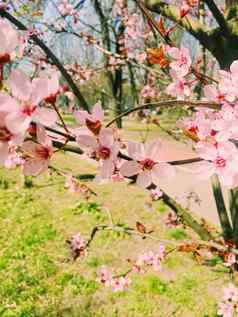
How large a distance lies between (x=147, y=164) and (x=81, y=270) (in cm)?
450

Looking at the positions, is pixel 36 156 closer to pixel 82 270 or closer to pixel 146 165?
pixel 146 165

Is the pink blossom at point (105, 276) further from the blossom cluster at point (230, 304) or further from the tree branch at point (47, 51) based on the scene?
the tree branch at point (47, 51)

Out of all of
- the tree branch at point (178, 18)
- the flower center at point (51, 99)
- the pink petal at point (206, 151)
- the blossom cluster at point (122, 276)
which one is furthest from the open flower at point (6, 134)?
the blossom cluster at point (122, 276)

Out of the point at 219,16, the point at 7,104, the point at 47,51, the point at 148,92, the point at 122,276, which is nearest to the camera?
→ the point at 7,104

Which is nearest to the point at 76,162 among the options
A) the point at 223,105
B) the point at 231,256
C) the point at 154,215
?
the point at 154,215

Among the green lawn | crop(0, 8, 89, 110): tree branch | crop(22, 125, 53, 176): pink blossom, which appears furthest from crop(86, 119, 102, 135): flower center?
the green lawn

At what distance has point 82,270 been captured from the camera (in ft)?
17.7

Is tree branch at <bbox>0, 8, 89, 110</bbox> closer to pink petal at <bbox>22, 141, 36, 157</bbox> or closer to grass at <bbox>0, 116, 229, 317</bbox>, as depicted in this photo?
pink petal at <bbox>22, 141, 36, 157</bbox>

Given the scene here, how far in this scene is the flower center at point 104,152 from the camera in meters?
1.08

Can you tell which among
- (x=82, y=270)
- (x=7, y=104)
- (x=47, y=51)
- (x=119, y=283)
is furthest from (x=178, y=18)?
(x=82, y=270)

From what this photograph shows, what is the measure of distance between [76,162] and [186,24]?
35.8 ft

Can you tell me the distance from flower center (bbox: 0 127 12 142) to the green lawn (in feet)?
8.93

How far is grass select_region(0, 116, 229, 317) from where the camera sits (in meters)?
4.59

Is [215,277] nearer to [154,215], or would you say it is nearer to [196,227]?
[196,227]
